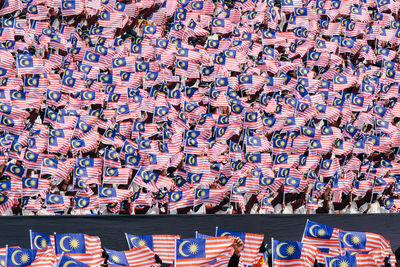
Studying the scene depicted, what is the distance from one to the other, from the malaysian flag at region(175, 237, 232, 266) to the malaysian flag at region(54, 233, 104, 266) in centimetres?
153

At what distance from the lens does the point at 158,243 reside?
889 cm

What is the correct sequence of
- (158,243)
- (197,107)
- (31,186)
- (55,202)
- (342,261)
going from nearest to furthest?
(342,261) < (158,243) < (55,202) < (31,186) < (197,107)

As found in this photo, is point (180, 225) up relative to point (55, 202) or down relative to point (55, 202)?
up

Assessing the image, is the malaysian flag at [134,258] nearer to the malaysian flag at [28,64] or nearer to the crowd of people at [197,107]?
the crowd of people at [197,107]

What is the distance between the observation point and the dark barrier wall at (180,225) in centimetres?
1016

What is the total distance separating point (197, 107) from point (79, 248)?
7.76 m

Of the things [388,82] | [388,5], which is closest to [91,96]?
[388,82]

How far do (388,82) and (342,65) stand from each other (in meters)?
1.56

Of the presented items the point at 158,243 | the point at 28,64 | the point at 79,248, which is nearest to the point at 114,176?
the point at 28,64

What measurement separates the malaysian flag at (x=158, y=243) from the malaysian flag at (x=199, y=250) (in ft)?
3.44

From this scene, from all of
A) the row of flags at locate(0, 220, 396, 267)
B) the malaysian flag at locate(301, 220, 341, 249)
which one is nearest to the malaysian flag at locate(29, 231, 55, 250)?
the row of flags at locate(0, 220, 396, 267)

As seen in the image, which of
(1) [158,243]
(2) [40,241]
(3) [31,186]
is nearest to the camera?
(2) [40,241]

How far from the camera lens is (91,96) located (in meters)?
15.5

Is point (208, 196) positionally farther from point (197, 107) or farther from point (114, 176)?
point (197, 107)
